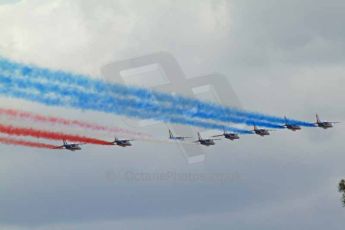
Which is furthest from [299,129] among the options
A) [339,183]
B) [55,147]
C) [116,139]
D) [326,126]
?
[55,147]

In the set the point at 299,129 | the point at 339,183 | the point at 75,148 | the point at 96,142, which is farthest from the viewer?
the point at 339,183

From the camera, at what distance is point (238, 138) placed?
18112 centimetres

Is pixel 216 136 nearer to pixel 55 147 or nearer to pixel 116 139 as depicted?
pixel 116 139

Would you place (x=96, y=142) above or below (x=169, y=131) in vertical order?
below

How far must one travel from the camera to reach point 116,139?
546 feet

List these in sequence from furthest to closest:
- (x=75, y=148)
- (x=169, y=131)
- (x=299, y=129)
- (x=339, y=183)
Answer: (x=339, y=183)
(x=299, y=129)
(x=169, y=131)
(x=75, y=148)

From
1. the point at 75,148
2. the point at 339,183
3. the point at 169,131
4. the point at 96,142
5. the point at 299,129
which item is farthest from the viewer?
the point at 339,183

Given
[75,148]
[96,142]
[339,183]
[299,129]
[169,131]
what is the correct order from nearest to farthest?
[96,142]
[75,148]
[169,131]
[299,129]
[339,183]

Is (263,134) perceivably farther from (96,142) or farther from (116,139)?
(96,142)

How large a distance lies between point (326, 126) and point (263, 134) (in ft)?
47.4

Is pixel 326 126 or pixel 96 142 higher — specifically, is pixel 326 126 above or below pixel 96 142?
above

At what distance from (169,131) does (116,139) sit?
457 inches

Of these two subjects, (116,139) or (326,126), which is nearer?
(116,139)

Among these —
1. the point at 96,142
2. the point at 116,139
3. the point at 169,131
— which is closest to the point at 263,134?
the point at 169,131
